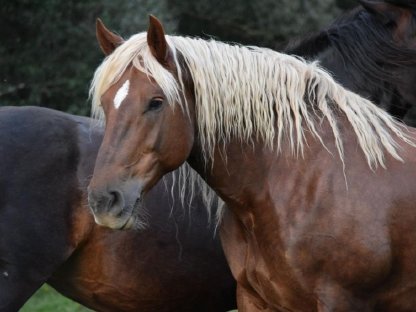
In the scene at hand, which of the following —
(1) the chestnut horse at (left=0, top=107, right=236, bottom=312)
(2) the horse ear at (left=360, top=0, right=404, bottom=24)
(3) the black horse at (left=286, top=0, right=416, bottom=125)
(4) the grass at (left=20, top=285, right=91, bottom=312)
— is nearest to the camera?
(1) the chestnut horse at (left=0, top=107, right=236, bottom=312)

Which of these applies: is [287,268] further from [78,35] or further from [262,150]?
[78,35]

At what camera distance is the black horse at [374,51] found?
17.6 feet

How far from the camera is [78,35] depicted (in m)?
9.94

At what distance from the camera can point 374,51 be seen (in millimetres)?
5410

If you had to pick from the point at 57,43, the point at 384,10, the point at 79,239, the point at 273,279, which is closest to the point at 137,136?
the point at 273,279

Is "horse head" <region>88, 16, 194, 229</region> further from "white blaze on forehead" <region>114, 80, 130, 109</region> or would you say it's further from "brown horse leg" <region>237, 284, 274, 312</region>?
"brown horse leg" <region>237, 284, 274, 312</region>

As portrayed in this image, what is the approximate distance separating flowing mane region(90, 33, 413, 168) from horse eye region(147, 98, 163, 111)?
0.07 metres

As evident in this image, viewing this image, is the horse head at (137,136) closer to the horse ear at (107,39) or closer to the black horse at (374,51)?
the horse ear at (107,39)

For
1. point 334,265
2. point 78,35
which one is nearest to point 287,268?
point 334,265

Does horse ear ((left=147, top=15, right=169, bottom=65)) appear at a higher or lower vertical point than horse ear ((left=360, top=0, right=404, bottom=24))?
higher

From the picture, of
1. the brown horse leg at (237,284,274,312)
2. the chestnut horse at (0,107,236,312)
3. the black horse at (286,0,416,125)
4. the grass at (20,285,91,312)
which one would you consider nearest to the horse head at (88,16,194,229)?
the brown horse leg at (237,284,274,312)

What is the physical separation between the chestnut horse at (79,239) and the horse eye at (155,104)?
3.17 ft

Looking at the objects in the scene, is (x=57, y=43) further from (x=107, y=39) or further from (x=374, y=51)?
(x=107, y=39)

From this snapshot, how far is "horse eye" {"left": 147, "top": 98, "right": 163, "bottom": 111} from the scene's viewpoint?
157 inches
